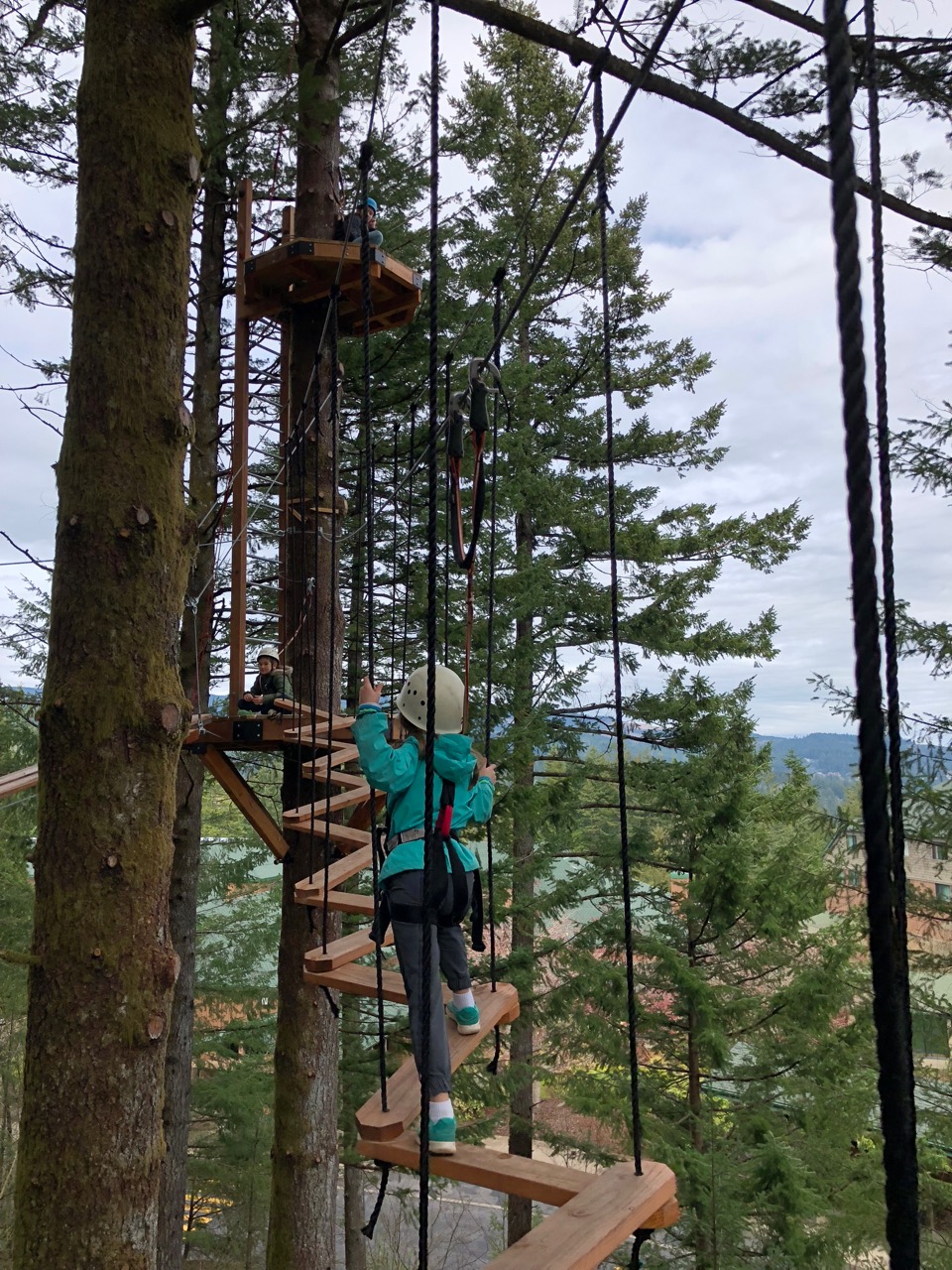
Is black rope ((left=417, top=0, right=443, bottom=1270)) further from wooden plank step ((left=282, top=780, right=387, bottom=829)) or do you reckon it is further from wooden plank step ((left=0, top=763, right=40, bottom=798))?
wooden plank step ((left=282, top=780, right=387, bottom=829))

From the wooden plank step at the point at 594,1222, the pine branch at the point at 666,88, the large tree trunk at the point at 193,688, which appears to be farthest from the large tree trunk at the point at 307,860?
the wooden plank step at the point at 594,1222

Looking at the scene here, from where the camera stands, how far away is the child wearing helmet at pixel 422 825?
239 centimetres

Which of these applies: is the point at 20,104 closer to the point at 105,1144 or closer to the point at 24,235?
the point at 24,235

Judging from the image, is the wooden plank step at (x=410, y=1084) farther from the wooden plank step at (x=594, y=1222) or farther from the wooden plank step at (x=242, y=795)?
the wooden plank step at (x=242, y=795)

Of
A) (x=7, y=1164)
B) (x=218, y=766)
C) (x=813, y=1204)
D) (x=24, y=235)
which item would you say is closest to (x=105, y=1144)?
(x=218, y=766)

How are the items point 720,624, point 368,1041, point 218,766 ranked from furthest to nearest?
point 720,624
point 368,1041
point 218,766

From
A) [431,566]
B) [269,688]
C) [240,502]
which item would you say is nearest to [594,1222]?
[431,566]

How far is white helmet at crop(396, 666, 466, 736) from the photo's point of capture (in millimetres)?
2471

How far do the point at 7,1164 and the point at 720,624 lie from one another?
9.72 meters

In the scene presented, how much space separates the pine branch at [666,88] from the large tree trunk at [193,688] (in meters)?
3.12

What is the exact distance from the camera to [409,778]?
8.22 feet

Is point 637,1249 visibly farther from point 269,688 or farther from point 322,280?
point 322,280

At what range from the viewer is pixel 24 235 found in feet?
17.9

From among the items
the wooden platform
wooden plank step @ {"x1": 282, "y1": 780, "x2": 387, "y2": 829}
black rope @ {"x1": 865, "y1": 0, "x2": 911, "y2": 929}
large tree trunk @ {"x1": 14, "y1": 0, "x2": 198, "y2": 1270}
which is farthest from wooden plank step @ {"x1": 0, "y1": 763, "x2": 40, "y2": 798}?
the wooden platform
